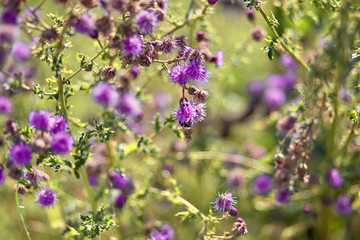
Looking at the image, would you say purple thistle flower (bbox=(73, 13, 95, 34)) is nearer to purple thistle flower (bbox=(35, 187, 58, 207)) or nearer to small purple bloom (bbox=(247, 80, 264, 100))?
purple thistle flower (bbox=(35, 187, 58, 207))

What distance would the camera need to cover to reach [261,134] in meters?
4.27

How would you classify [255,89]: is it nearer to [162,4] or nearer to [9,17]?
[162,4]

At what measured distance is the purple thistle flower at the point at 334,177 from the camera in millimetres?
2729

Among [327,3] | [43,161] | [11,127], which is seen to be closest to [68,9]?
[11,127]

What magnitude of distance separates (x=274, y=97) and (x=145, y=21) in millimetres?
2802

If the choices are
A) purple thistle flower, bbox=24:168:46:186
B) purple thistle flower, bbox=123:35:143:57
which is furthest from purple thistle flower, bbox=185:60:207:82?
purple thistle flower, bbox=24:168:46:186

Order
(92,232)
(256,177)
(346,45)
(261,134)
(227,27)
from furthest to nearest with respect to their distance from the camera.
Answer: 1. (227,27)
2. (261,134)
3. (256,177)
4. (92,232)
5. (346,45)

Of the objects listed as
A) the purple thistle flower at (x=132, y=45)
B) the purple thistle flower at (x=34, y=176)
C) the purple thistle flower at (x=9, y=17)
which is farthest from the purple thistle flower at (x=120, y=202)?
the purple thistle flower at (x=9, y=17)

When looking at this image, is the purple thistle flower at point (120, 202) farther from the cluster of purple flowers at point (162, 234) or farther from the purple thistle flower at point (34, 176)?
the purple thistle flower at point (34, 176)

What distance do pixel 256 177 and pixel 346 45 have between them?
1.87m

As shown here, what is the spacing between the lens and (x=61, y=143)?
69.6 inches

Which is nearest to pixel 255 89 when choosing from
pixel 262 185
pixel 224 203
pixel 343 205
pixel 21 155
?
pixel 262 185

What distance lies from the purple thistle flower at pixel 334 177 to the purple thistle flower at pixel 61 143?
181 cm

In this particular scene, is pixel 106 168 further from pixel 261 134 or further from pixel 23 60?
pixel 261 134
